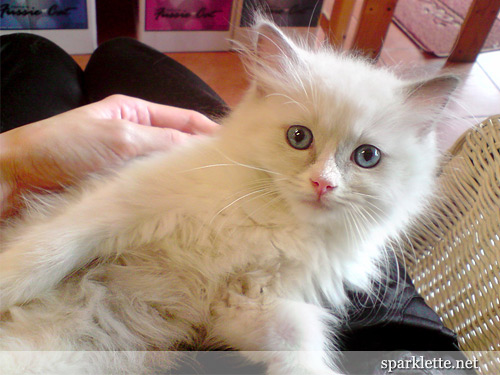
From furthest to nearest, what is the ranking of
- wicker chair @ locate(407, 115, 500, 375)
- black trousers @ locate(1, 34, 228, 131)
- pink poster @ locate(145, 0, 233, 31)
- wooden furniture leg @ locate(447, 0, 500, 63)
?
wooden furniture leg @ locate(447, 0, 500, 63)
pink poster @ locate(145, 0, 233, 31)
black trousers @ locate(1, 34, 228, 131)
wicker chair @ locate(407, 115, 500, 375)

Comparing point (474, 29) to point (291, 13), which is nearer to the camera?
point (291, 13)

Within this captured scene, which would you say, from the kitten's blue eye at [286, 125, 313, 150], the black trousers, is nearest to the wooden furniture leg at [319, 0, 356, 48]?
the black trousers

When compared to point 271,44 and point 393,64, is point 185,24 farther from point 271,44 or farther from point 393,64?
point 271,44

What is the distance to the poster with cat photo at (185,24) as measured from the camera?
2.49 m

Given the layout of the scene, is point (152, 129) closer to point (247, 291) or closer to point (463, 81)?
point (247, 291)

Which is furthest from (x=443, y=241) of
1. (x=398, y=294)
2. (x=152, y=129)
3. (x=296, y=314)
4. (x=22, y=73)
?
(x=22, y=73)

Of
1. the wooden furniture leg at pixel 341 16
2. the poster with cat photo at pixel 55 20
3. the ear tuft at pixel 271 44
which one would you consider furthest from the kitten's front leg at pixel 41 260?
the wooden furniture leg at pixel 341 16

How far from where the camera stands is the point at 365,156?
0.90 meters

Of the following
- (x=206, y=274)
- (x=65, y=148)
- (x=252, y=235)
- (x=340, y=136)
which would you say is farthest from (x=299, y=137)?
(x=65, y=148)

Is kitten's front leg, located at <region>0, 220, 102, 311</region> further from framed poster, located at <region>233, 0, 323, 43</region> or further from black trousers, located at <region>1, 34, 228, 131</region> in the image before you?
framed poster, located at <region>233, 0, 323, 43</region>

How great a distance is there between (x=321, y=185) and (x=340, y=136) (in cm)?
Result: 12

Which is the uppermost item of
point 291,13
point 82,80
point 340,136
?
point 340,136

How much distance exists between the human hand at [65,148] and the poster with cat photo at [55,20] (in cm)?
134

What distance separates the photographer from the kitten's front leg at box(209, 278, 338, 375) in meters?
0.84
